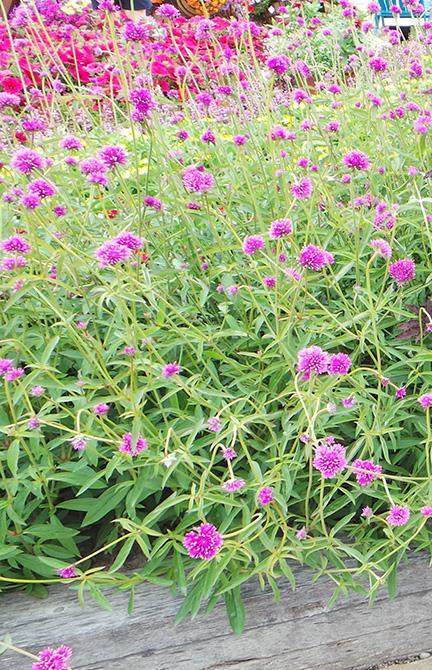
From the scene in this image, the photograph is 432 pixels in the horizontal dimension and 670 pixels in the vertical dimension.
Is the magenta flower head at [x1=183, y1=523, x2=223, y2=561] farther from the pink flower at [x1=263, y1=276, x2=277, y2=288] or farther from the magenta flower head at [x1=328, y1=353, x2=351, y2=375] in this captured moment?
the pink flower at [x1=263, y1=276, x2=277, y2=288]

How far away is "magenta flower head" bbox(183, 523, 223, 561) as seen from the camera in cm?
121

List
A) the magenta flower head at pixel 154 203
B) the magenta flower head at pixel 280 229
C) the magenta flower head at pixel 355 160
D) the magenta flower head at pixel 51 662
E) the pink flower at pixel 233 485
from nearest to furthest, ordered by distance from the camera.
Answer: the magenta flower head at pixel 51 662 → the pink flower at pixel 233 485 → the magenta flower head at pixel 280 229 → the magenta flower head at pixel 355 160 → the magenta flower head at pixel 154 203

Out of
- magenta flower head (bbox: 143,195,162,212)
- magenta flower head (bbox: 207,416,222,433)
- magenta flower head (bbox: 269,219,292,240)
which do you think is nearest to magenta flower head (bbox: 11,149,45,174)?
magenta flower head (bbox: 143,195,162,212)

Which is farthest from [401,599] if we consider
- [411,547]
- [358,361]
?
[358,361]

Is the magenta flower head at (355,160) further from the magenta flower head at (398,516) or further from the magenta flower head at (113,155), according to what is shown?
the magenta flower head at (398,516)

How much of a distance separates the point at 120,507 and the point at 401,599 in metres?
0.65

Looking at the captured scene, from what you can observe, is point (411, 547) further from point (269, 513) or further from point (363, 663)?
point (269, 513)

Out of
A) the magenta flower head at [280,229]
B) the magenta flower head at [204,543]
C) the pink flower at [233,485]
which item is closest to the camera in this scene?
the magenta flower head at [204,543]

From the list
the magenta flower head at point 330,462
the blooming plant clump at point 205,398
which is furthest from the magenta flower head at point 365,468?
the magenta flower head at point 330,462

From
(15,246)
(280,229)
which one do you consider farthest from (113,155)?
(280,229)

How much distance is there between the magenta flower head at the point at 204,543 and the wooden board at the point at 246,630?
33 centimetres

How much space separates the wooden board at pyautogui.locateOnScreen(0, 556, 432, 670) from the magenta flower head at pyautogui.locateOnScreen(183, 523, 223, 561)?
13.0 inches

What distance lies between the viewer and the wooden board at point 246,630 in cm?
145

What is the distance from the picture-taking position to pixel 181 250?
6.91 feet
